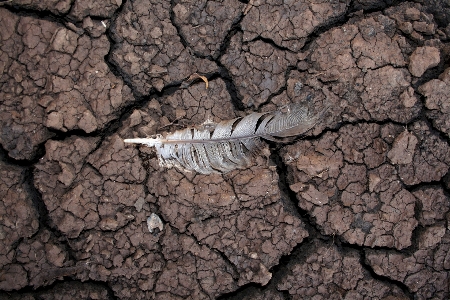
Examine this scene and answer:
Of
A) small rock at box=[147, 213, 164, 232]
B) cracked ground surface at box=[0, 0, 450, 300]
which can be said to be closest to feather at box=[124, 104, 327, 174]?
cracked ground surface at box=[0, 0, 450, 300]

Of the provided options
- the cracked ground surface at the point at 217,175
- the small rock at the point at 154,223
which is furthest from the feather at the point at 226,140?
the small rock at the point at 154,223

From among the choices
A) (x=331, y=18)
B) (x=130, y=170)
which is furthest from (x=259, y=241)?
(x=331, y=18)

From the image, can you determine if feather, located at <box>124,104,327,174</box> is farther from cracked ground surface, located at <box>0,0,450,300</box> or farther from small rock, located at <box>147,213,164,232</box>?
small rock, located at <box>147,213,164,232</box>

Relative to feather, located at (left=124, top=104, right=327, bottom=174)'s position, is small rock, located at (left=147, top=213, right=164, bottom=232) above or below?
below

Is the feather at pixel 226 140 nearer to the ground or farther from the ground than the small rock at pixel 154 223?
farther from the ground

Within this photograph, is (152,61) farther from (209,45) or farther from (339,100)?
(339,100)

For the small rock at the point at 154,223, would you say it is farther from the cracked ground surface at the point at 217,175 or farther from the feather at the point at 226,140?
the feather at the point at 226,140
